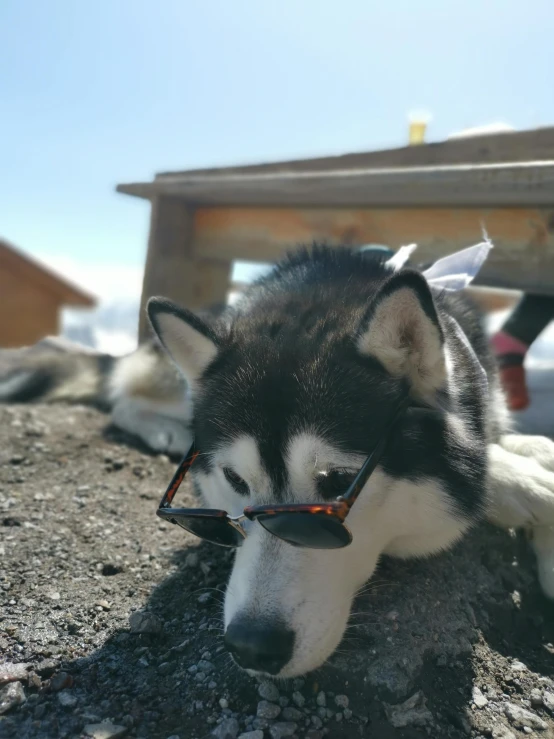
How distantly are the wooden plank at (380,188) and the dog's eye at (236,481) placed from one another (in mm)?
2226

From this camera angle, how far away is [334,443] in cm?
182

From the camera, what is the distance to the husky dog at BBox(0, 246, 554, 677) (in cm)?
174

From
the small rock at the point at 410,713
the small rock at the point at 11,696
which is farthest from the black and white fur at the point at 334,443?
the small rock at the point at 11,696

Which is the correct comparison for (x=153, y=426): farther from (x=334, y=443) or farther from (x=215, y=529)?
(x=334, y=443)

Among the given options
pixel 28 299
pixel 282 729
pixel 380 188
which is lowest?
pixel 28 299

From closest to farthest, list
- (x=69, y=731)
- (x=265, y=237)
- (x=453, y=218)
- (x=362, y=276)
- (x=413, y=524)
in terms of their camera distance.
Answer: (x=69, y=731)
(x=413, y=524)
(x=362, y=276)
(x=453, y=218)
(x=265, y=237)

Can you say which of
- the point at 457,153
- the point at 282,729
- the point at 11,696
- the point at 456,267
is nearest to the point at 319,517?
the point at 282,729

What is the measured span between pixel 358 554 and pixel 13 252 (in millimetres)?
12097

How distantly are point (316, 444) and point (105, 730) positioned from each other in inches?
38.8

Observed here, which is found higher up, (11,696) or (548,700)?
(548,700)

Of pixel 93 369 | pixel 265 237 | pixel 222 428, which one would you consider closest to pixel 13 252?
pixel 93 369

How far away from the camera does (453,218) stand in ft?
12.8

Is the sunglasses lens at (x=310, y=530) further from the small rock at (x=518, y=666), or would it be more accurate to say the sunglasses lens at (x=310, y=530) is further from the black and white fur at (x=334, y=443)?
the small rock at (x=518, y=666)

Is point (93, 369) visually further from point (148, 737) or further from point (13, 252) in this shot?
point (13, 252)
